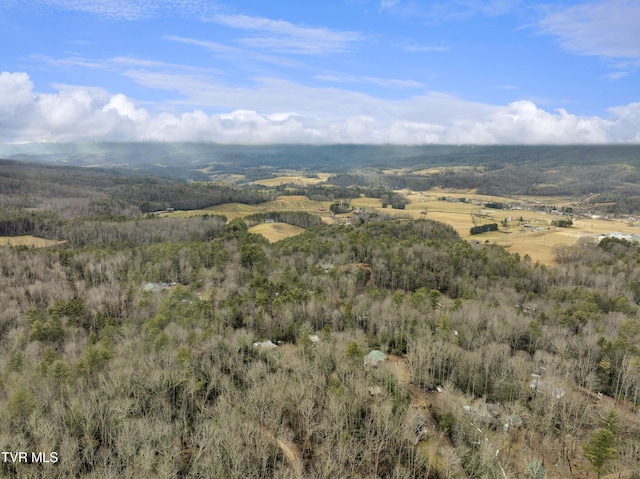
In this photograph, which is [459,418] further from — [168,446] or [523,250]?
[523,250]

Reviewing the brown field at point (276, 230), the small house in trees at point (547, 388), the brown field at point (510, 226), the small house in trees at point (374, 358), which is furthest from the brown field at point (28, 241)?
the small house in trees at point (547, 388)

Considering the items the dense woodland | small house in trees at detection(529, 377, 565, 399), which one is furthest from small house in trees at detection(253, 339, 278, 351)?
small house in trees at detection(529, 377, 565, 399)

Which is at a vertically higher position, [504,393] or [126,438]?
[126,438]

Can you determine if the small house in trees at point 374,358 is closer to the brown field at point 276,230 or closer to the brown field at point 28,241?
the brown field at point 276,230

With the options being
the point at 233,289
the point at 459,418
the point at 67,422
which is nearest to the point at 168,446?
the point at 67,422

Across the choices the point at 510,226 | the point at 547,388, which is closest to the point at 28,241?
the point at 547,388

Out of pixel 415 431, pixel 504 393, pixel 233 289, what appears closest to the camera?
pixel 415 431

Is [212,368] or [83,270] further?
[83,270]
